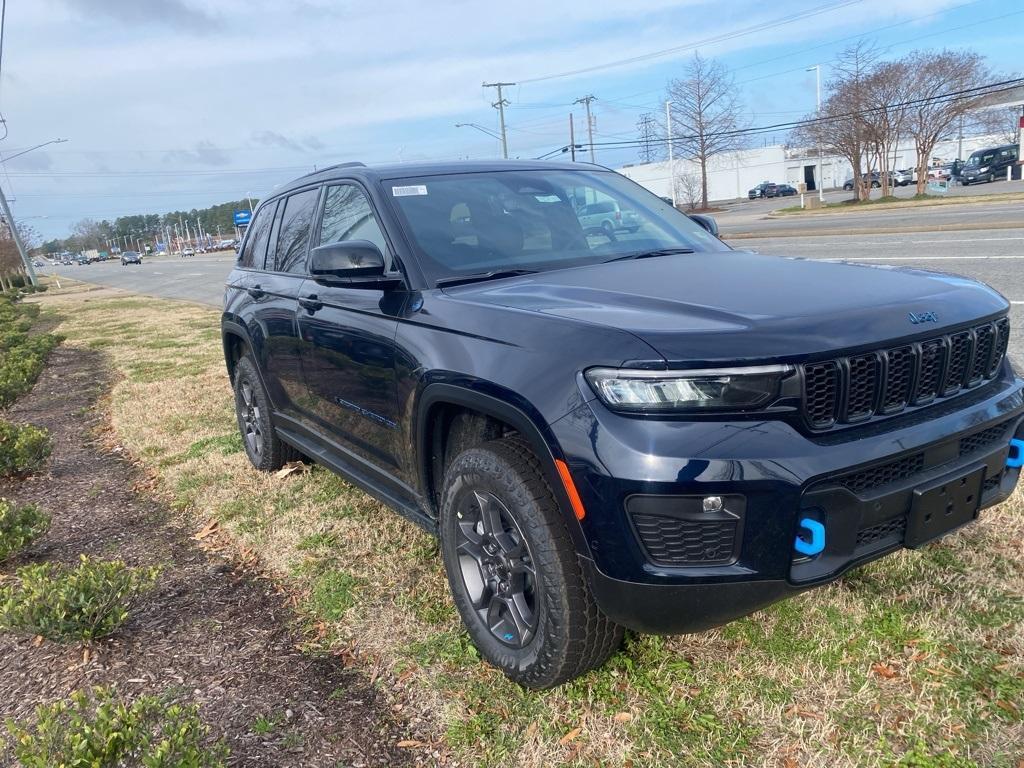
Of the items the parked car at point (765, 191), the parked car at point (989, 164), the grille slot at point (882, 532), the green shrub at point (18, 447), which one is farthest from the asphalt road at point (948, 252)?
the parked car at point (765, 191)

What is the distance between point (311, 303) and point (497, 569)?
1.78m

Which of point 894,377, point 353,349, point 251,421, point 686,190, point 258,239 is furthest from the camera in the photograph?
point 686,190

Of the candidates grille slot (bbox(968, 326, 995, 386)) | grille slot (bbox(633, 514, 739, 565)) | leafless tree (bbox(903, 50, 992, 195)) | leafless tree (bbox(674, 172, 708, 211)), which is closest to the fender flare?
grille slot (bbox(633, 514, 739, 565))

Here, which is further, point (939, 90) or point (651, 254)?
point (939, 90)

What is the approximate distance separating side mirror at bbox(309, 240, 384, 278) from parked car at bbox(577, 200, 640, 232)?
3.45 ft

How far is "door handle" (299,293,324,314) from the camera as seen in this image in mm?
3717

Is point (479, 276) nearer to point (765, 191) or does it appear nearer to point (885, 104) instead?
point (885, 104)

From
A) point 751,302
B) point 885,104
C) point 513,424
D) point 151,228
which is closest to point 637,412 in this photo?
point 513,424

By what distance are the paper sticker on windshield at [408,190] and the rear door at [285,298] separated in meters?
0.86

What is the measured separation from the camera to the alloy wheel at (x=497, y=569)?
2.54 metres

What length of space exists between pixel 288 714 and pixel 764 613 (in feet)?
5.80

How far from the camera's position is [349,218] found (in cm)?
366

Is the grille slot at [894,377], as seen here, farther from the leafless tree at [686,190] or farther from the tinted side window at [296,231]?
the leafless tree at [686,190]

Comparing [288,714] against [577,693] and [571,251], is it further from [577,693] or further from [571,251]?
[571,251]
